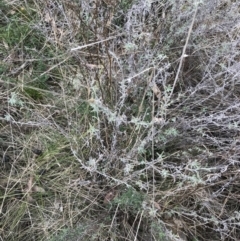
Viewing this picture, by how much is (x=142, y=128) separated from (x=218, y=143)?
0.29 m

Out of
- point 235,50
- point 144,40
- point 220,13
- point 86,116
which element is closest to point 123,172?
point 86,116

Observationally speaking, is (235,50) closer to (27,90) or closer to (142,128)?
(142,128)

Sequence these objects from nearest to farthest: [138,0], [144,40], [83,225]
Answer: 1. [83,225]
2. [144,40]
3. [138,0]

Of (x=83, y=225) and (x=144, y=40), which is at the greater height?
(x=144, y=40)

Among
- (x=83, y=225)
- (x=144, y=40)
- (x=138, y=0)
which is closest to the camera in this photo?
(x=83, y=225)

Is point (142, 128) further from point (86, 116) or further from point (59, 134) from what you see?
point (59, 134)

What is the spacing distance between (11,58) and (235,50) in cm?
97

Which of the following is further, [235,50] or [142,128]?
[235,50]

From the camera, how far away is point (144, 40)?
169cm

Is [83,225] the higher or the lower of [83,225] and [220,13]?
the lower

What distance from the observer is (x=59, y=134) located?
→ 1.77m

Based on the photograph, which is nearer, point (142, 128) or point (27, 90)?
point (142, 128)

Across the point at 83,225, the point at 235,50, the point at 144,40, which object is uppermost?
the point at 144,40

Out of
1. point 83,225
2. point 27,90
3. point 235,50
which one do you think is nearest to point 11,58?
point 27,90
